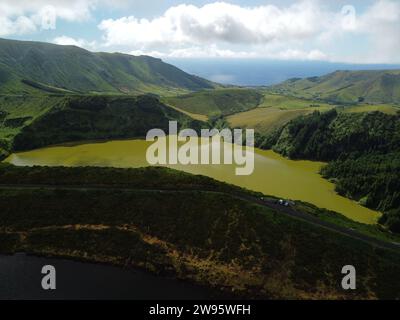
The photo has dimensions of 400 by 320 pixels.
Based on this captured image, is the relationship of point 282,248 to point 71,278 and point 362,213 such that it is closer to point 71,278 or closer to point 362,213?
point 71,278

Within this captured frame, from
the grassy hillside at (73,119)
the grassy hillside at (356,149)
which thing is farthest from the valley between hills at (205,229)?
the grassy hillside at (73,119)

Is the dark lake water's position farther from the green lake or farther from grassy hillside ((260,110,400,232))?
grassy hillside ((260,110,400,232))

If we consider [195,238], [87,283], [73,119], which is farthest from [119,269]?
[73,119]

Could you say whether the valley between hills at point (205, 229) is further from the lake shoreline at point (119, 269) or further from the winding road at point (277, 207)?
the lake shoreline at point (119, 269)

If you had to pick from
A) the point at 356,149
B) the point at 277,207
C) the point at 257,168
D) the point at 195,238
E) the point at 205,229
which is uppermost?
the point at 356,149

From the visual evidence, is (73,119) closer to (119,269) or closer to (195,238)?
(195,238)
